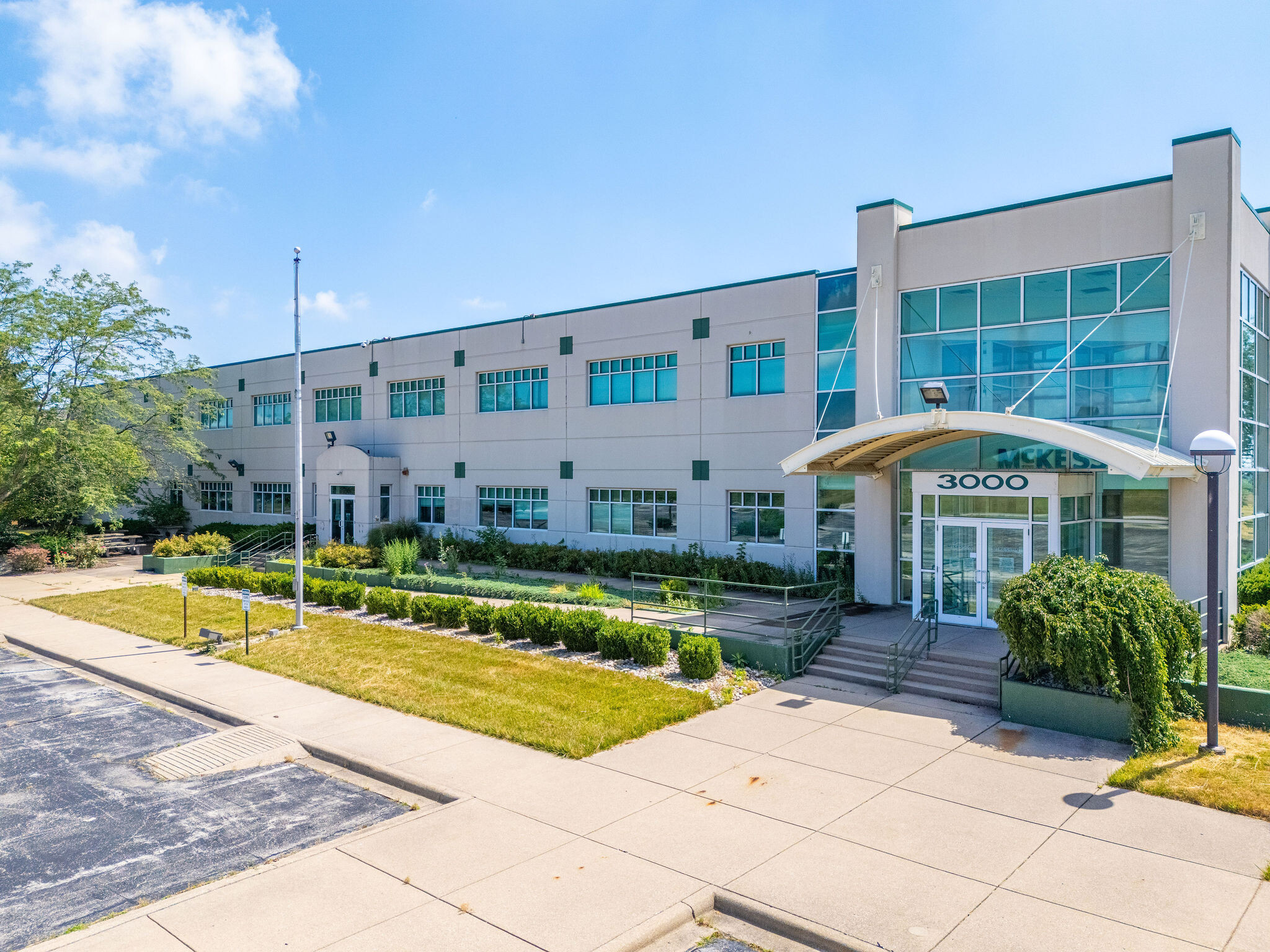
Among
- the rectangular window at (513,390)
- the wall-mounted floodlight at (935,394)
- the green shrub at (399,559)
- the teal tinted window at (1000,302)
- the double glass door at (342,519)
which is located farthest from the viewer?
the double glass door at (342,519)

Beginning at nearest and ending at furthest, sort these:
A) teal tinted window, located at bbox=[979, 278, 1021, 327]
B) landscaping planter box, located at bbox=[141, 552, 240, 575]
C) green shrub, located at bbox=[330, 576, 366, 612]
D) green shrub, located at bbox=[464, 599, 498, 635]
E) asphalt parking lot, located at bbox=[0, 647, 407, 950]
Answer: asphalt parking lot, located at bbox=[0, 647, 407, 950] → teal tinted window, located at bbox=[979, 278, 1021, 327] → green shrub, located at bbox=[464, 599, 498, 635] → green shrub, located at bbox=[330, 576, 366, 612] → landscaping planter box, located at bbox=[141, 552, 240, 575]

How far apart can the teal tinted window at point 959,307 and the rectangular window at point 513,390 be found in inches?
545

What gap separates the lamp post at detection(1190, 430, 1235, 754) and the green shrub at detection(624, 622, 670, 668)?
7.80 m

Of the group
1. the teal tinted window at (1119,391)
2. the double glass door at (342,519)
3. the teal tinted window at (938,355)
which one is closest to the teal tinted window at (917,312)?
the teal tinted window at (938,355)

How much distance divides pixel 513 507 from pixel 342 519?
876 cm

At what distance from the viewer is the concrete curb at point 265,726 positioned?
9.41 metres

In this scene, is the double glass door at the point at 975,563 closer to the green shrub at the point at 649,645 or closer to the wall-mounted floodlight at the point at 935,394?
the wall-mounted floodlight at the point at 935,394

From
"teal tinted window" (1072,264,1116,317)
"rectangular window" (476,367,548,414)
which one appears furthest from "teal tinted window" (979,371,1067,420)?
"rectangular window" (476,367,548,414)

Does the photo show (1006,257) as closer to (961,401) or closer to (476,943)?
(961,401)

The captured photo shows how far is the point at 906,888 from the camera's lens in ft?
23.1

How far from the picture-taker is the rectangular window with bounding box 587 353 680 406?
977 inches

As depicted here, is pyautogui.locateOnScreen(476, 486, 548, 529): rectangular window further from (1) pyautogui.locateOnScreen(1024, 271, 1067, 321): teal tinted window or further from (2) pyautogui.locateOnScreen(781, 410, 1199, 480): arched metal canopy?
(1) pyautogui.locateOnScreen(1024, 271, 1067, 321): teal tinted window

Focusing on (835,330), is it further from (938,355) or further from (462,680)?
(462,680)

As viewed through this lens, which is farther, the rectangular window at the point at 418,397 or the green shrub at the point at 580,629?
the rectangular window at the point at 418,397
